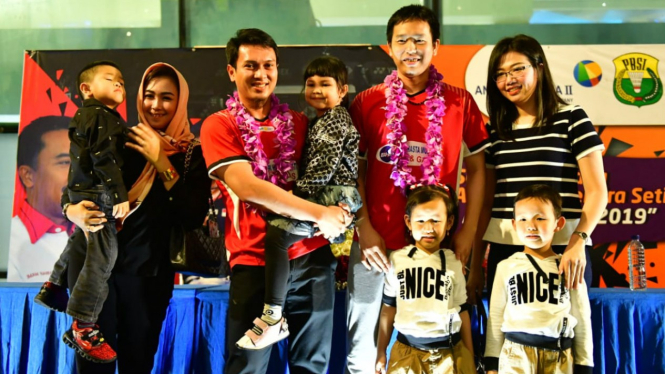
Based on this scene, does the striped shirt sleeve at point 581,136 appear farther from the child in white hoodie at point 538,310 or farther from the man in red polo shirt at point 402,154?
the man in red polo shirt at point 402,154

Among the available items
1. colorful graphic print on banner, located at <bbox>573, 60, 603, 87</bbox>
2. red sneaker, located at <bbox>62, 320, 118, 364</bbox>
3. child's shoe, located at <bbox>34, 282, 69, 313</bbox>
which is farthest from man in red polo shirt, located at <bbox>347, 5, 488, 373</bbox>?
colorful graphic print on banner, located at <bbox>573, 60, 603, 87</bbox>

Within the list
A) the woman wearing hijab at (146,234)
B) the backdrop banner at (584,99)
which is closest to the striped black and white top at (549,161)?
the woman wearing hijab at (146,234)

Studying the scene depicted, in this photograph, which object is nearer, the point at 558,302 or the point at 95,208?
the point at 558,302

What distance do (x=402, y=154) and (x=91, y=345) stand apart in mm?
1501

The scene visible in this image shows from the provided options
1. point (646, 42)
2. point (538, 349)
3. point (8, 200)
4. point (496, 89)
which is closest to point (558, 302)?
point (538, 349)

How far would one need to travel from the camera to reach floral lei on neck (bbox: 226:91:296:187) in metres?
2.18

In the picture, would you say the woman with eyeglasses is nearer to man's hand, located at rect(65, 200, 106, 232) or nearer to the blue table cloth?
the blue table cloth

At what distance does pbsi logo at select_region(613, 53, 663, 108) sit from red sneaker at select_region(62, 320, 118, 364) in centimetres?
427

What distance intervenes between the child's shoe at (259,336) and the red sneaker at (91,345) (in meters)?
0.64

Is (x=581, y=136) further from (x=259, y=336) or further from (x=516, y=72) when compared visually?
(x=259, y=336)

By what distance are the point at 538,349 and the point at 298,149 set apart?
122 cm

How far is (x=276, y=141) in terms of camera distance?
2215mm

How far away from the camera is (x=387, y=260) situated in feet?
7.43

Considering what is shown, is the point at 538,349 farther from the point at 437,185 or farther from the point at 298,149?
the point at 298,149
